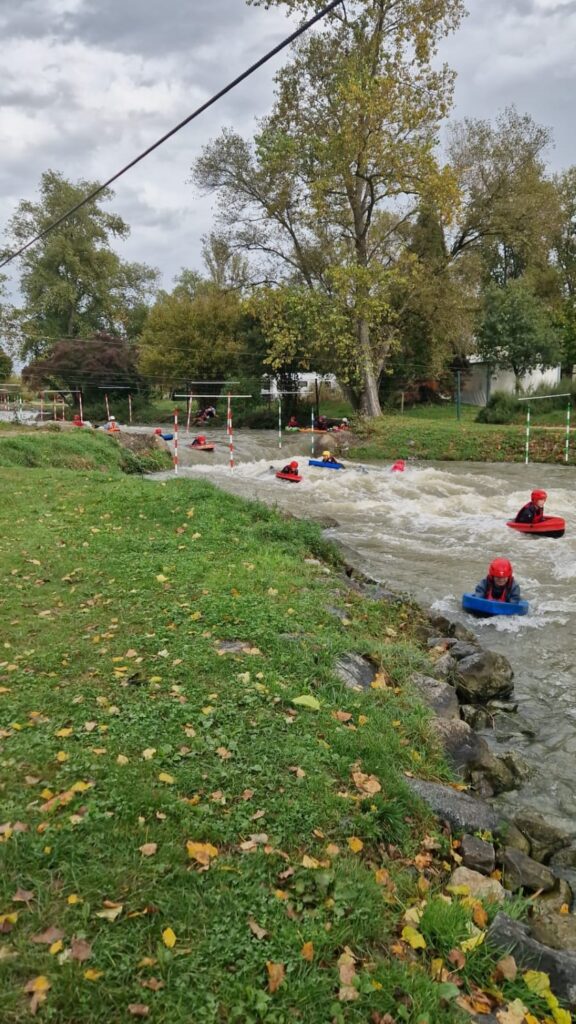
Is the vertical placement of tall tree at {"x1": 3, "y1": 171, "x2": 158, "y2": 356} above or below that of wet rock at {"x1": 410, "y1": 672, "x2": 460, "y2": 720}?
above

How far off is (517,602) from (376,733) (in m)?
4.93

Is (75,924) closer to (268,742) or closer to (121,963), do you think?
(121,963)

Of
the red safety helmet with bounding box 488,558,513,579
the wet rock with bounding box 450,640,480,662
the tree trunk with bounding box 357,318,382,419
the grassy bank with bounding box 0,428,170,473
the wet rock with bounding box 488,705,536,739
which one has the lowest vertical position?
the wet rock with bounding box 488,705,536,739

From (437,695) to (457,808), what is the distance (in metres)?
1.65

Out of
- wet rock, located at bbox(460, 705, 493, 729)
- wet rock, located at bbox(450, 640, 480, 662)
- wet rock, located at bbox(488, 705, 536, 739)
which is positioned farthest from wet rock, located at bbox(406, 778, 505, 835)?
wet rock, located at bbox(450, 640, 480, 662)

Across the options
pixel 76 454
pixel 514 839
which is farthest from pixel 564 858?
pixel 76 454

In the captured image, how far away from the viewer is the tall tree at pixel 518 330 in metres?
35.0

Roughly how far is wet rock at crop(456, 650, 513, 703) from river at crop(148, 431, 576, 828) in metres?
0.23

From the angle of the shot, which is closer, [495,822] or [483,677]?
[495,822]

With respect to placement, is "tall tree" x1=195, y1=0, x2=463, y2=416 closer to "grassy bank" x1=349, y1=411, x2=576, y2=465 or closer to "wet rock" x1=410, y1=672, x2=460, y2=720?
"grassy bank" x1=349, y1=411, x2=576, y2=465

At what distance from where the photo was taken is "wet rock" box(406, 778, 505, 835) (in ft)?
14.0

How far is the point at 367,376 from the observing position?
30828 millimetres

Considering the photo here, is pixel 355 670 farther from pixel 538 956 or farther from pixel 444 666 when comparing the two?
pixel 538 956

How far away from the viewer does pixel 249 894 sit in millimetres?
3135
